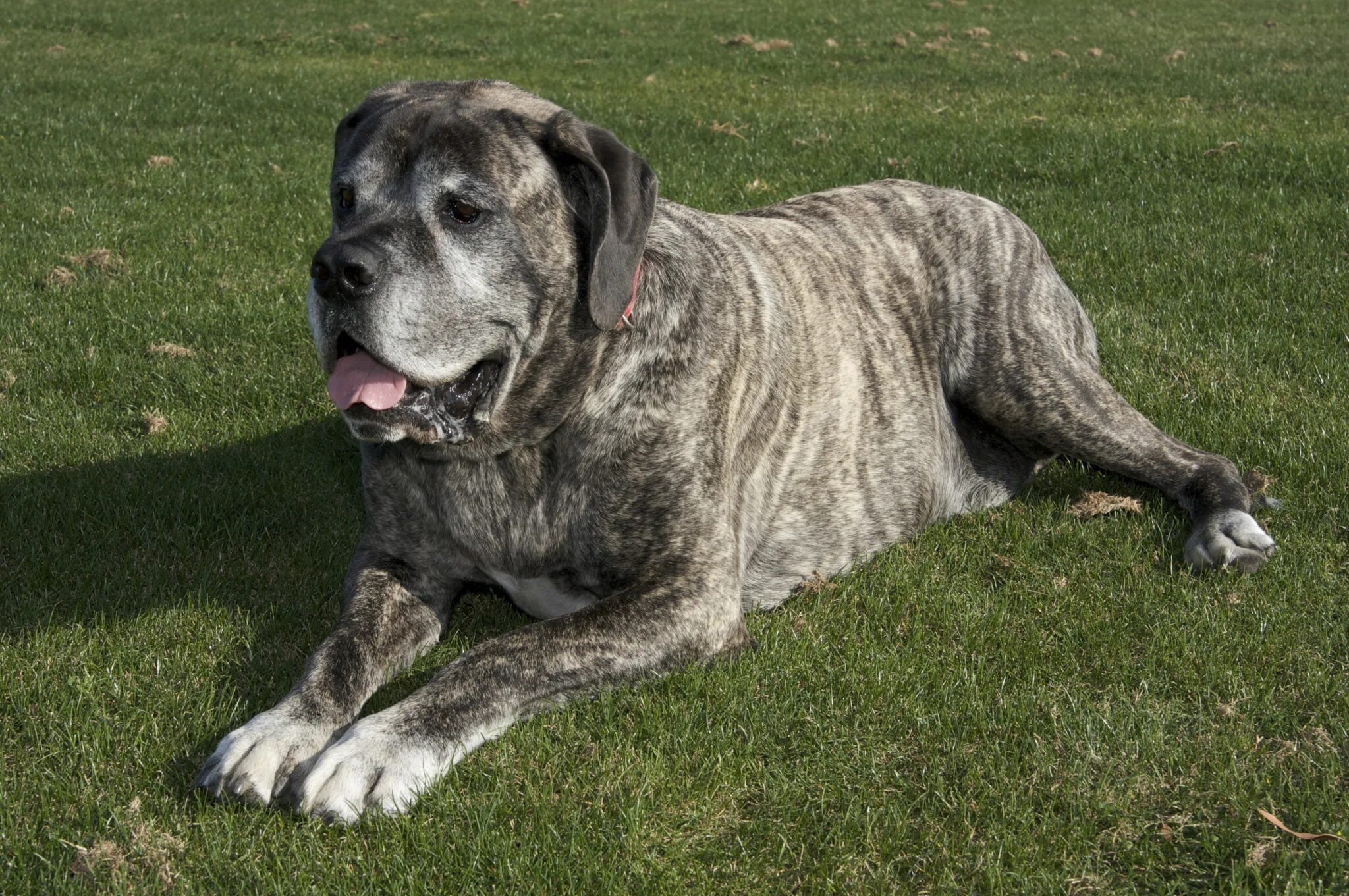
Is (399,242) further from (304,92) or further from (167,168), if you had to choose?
(304,92)

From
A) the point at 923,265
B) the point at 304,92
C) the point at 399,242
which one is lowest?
the point at 304,92

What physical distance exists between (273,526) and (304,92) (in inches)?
428

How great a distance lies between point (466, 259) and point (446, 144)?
0.35m

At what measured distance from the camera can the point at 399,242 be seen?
3643mm

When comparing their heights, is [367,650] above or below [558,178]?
below

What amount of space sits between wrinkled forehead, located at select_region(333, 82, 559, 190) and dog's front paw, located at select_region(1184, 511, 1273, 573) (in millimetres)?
2750

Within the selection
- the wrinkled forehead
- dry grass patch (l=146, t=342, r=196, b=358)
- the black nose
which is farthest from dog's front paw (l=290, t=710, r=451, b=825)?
dry grass patch (l=146, t=342, r=196, b=358)

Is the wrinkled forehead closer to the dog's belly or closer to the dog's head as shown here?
the dog's head

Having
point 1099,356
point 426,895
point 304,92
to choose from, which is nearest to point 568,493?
point 426,895

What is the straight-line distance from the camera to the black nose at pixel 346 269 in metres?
3.52

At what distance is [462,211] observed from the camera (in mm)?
3771

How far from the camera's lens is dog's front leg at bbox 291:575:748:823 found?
3.31 metres

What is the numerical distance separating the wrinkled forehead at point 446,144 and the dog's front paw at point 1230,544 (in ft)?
9.02

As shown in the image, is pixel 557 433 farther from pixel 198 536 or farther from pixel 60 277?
pixel 60 277
